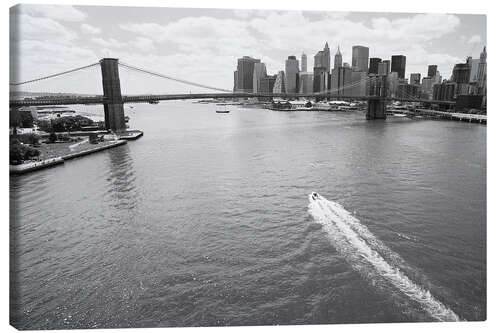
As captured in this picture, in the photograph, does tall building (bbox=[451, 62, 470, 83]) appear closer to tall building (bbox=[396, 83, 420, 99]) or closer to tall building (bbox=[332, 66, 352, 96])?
tall building (bbox=[332, 66, 352, 96])

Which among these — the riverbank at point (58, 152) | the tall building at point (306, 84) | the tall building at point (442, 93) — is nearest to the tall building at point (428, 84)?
the tall building at point (442, 93)

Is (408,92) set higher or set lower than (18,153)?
higher

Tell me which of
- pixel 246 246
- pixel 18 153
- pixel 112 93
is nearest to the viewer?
pixel 246 246

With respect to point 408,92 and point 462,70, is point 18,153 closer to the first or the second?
point 462,70

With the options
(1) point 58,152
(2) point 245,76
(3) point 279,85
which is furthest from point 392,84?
(1) point 58,152

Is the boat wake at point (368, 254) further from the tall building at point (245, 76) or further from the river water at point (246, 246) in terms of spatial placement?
the tall building at point (245, 76)
